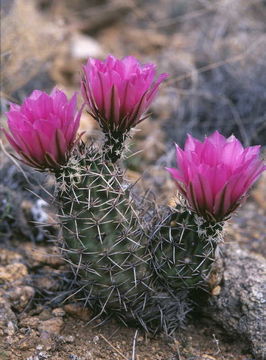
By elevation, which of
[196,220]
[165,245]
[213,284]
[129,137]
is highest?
[129,137]

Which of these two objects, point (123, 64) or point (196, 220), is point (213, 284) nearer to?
point (196, 220)

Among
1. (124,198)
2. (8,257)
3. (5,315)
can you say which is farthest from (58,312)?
(124,198)

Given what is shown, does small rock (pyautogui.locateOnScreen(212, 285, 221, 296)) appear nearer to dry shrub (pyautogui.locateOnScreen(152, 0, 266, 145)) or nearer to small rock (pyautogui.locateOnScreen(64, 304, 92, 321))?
small rock (pyautogui.locateOnScreen(64, 304, 92, 321))

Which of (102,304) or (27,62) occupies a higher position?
(27,62)

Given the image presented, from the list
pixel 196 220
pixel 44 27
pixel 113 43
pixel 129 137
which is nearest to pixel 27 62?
pixel 44 27

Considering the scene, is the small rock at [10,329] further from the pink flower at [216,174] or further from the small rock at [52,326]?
the pink flower at [216,174]

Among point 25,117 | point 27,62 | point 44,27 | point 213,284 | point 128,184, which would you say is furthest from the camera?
point 44,27
